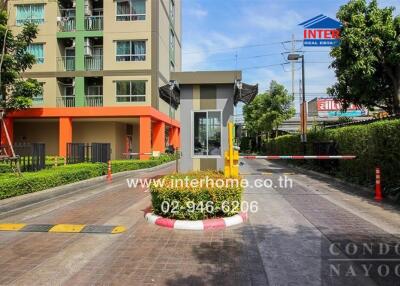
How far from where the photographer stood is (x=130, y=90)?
32.2m

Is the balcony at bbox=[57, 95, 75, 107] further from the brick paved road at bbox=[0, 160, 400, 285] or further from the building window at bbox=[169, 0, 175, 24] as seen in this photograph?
the brick paved road at bbox=[0, 160, 400, 285]

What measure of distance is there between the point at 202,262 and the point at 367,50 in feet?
43.9

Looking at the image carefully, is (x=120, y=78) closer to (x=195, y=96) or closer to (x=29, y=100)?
(x=29, y=100)

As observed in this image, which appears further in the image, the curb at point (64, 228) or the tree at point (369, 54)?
the tree at point (369, 54)

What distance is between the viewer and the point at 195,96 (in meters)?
11.5

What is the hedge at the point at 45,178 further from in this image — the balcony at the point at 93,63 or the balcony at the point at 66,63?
the balcony at the point at 66,63

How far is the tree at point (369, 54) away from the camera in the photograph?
52.7 feet

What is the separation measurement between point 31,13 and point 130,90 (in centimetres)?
1058

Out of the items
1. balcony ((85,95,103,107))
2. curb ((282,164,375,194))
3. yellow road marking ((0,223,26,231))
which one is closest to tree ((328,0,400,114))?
curb ((282,164,375,194))

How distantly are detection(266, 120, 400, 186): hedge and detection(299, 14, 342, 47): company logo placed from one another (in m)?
3.89

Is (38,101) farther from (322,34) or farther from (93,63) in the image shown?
(322,34)

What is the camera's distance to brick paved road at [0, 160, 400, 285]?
17.4 feet

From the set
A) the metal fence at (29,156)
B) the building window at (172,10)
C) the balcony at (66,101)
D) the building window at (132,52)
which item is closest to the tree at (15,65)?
the metal fence at (29,156)

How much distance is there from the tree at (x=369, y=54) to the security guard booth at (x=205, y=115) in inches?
276
